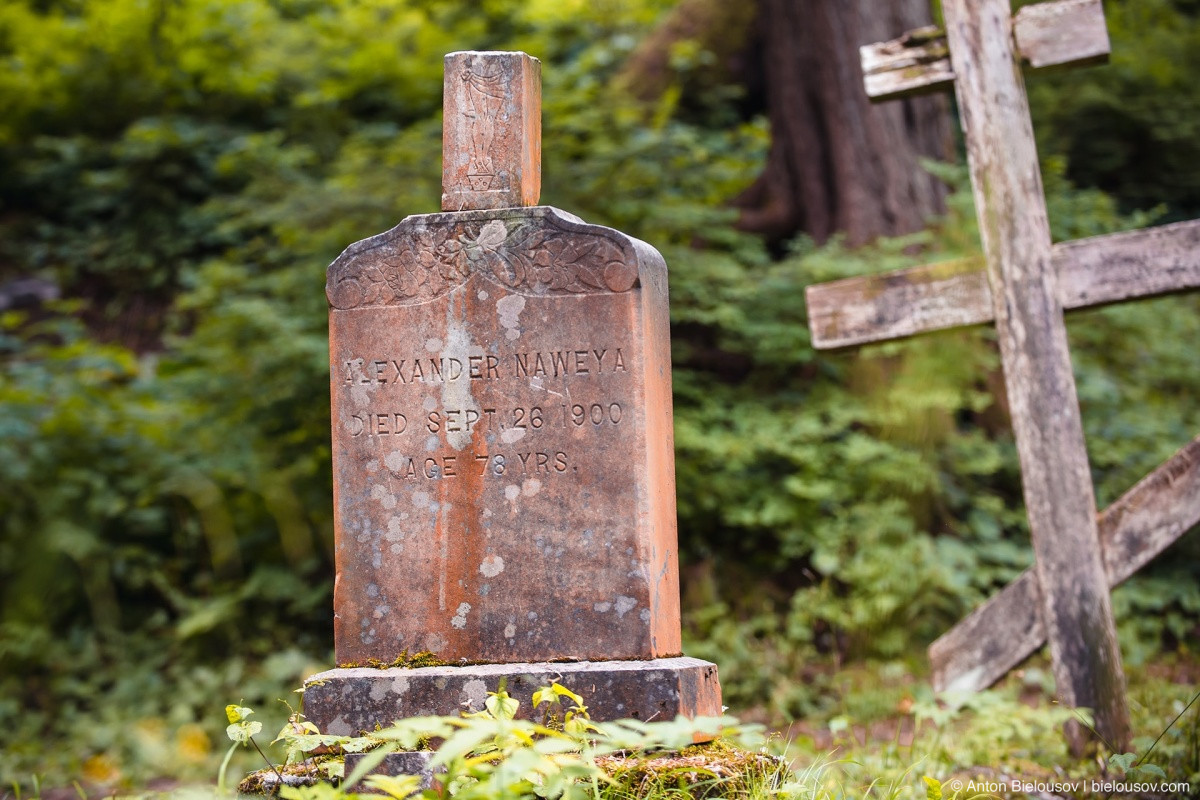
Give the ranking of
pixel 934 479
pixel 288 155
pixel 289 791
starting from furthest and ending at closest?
pixel 288 155 < pixel 934 479 < pixel 289 791

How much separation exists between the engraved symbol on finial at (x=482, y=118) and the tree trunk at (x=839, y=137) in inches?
179

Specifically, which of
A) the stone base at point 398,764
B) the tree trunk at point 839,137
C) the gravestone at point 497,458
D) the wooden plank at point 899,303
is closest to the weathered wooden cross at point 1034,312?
the wooden plank at point 899,303

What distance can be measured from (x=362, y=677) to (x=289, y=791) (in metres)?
1.01

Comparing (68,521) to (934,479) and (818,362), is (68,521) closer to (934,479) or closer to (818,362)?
(818,362)

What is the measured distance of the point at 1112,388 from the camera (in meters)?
7.05

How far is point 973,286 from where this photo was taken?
445cm

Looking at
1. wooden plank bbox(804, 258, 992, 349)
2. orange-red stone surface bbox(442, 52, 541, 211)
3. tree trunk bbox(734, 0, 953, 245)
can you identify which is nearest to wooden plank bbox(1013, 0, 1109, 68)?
wooden plank bbox(804, 258, 992, 349)

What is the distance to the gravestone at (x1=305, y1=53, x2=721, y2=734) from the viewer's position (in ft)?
10.8

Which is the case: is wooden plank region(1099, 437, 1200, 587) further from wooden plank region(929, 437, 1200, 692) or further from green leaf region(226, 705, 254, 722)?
→ green leaf region(226, 705, 254, 722)

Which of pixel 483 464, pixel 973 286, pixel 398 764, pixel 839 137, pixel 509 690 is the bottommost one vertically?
pixel 398 764

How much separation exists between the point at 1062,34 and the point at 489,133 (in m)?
2.44

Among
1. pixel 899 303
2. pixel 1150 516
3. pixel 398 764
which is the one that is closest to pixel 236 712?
pixel 398 764

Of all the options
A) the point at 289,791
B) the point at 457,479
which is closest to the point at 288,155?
the point at 457,479

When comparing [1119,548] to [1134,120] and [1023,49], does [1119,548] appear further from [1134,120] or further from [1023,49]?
[1134,120]
